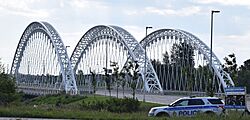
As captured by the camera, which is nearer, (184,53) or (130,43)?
(184,53)

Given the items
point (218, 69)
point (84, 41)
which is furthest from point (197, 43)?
point (84, 41)

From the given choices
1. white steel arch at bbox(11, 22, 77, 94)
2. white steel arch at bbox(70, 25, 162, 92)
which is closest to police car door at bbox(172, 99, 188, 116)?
white steel arch at bbox(70, 25, 162, 92)

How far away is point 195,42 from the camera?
3652 inches

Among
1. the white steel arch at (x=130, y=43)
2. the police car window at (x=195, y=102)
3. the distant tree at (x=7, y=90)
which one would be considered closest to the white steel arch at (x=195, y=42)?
the white steel arch at (x=130, y=43)

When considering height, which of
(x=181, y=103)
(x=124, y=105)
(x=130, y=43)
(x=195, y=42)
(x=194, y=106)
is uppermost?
(x=130, y=43)

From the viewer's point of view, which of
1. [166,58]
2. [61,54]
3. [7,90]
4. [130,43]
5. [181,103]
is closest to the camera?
[181,103]

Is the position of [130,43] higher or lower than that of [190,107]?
higher

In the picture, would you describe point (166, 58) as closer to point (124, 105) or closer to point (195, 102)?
point (124, 105)

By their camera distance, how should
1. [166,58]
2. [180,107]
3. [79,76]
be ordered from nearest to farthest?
[180,107]
[166,58]
[79,76]

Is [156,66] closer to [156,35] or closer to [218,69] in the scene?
[156,35]

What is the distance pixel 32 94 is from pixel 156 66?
1324 inches

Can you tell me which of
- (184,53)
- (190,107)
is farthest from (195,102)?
(184,53)

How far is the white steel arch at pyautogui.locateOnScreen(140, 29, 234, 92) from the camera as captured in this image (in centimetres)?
8769

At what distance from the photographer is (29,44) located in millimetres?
140000
